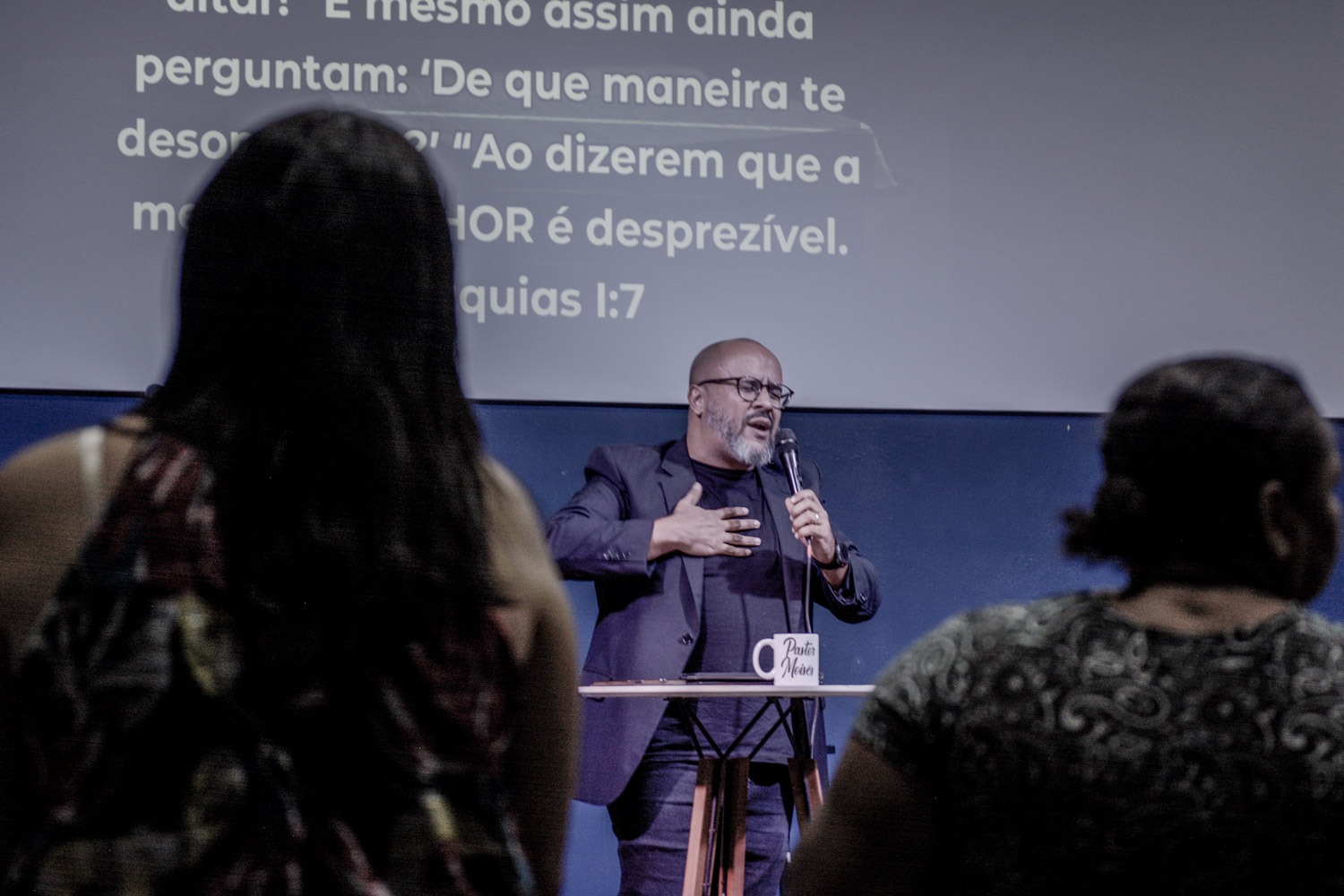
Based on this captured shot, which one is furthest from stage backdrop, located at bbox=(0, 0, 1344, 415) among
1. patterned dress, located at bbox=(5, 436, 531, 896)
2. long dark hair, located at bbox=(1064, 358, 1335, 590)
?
patterned dress, located at bbox=(5, 436, 531, 896)

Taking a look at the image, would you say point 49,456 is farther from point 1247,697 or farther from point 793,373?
point 793,373

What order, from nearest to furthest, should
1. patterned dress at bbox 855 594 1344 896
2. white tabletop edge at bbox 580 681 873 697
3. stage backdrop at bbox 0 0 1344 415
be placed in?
patterned dress at bbox 855 594 1344 896 < white tabletop edge at bbox 580 681 873 697 < stage backdrop at bbox 0 0 1344 415

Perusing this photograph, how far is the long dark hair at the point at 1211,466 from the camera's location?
3.57ft

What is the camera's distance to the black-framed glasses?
368 cm

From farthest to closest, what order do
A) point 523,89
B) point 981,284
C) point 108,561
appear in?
point 981,284 < point 523,89 < point 108,561

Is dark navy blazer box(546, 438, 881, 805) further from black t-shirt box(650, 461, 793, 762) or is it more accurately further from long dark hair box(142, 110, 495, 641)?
long dark hair box(142, 110, 495, 641)

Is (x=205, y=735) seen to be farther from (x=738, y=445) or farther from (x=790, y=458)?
(x=738, y=445)

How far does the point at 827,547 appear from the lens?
318 centimetres

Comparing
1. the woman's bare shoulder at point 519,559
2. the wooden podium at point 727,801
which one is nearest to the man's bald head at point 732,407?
the wooden podium at point 727,801

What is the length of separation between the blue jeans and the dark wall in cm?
81

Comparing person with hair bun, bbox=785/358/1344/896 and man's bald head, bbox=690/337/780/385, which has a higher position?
man's bald head, bbox=690/337/780/385

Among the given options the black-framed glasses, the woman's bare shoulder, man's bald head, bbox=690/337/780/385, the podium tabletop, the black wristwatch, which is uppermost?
man's bald head, bbox=690/337/780/385

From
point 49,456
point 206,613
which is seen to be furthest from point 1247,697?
point 49,456

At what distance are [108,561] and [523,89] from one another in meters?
2.92
